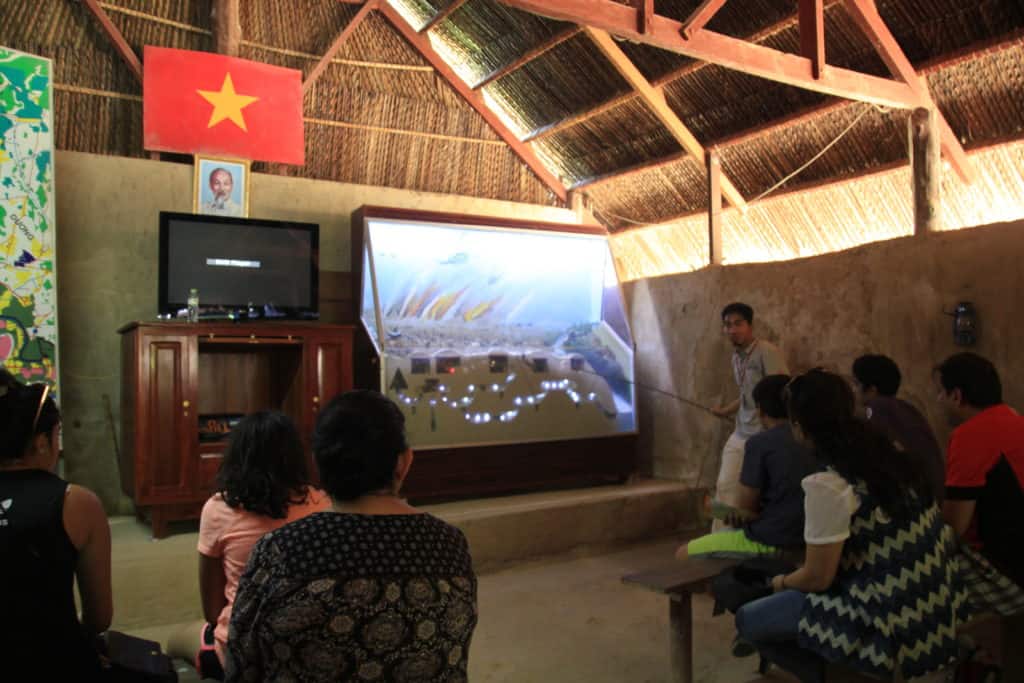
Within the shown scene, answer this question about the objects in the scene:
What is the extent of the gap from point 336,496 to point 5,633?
2.62 feet

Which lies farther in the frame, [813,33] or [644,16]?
[813,33]

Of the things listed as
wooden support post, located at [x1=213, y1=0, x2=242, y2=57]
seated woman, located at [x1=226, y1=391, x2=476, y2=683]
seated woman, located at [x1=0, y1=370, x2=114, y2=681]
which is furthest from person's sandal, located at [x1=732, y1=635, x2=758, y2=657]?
wooden support post, located at [x1=213, y1=0, x2=242, y2=57]

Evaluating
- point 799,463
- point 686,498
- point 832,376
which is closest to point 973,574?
point 799,463

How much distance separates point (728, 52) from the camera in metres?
4.13

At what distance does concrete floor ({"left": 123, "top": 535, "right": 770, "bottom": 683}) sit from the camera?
313 centimetres

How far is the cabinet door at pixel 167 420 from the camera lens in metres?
4.05

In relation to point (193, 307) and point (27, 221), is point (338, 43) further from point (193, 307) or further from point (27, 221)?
point (27, 221)

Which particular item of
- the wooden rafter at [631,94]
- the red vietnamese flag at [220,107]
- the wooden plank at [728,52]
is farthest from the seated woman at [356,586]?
the red vietnamese flag at [220,107]

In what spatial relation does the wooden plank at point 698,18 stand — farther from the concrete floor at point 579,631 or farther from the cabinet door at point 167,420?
the cabinet door at point 167,420

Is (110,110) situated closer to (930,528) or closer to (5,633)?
(5,633)

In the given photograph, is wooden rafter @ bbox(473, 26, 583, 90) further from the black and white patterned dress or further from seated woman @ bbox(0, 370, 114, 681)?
the black and white patterned dress

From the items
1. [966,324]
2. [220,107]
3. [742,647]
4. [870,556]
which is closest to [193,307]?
[220,107]

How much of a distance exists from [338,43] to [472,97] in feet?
3.72

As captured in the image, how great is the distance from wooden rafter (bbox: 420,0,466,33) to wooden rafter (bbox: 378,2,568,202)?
123mm
